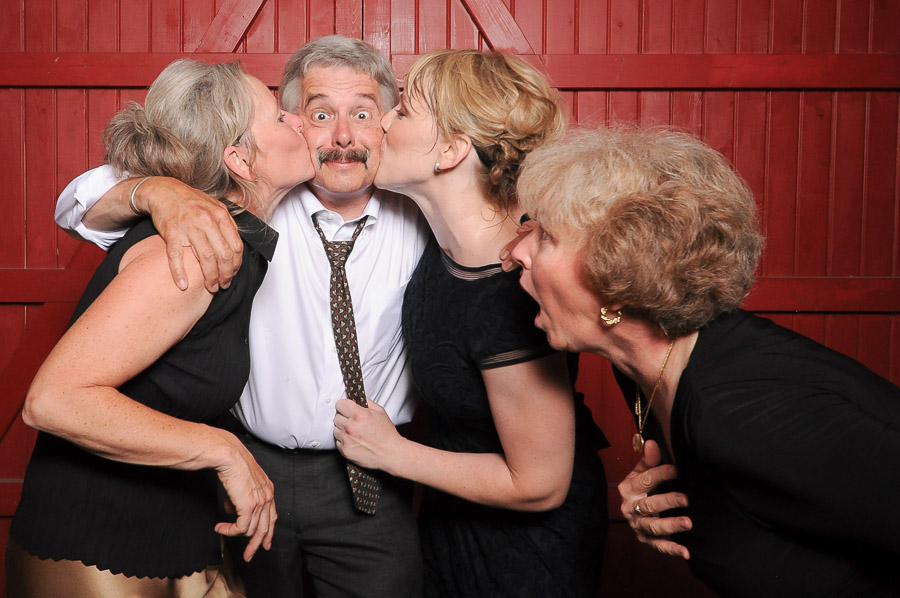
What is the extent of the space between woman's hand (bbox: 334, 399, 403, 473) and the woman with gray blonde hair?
28 cm

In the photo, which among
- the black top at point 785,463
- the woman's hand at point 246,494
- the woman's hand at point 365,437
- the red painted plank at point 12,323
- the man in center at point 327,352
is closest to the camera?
the black top at point 785,463

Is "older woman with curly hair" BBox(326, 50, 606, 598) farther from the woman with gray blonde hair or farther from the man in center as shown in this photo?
the woman with gray blonde hair

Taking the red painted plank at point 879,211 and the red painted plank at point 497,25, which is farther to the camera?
the red painted plank at point 879,211

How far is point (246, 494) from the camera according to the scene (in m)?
1.33

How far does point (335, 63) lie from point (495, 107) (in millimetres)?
547

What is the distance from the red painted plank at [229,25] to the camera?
263 cm

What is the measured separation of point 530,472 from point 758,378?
543 mm

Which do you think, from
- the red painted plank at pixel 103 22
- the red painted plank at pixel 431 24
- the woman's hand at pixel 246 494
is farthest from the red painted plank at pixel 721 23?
the woman's hand at pixel 246 494

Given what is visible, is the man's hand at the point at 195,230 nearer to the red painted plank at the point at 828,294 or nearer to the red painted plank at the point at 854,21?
the red painted plank at the point at 828,294

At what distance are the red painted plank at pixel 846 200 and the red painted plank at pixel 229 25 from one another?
221 cm

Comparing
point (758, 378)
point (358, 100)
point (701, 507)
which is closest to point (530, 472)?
point (701, 507)

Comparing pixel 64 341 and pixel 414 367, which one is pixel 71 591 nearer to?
pixel 64 341

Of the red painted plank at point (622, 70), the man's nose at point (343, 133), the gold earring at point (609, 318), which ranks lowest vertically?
the gold earring at point (609, 318)

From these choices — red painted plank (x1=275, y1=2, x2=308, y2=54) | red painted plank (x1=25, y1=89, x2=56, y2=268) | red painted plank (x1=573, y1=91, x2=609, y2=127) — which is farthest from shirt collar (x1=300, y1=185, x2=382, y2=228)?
red painted plank (x1=25, y1=89, x2=56, y2=268)
